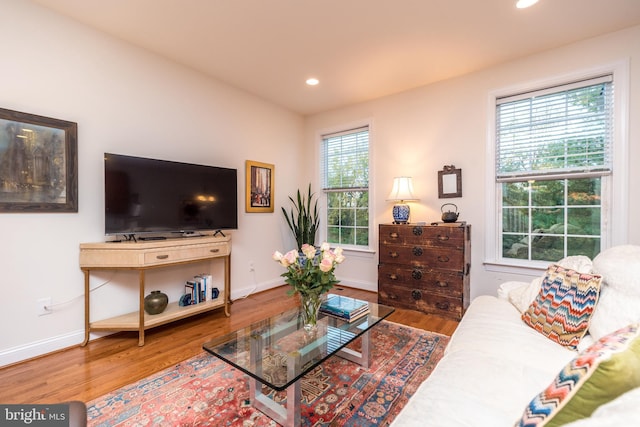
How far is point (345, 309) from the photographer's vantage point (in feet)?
6.67

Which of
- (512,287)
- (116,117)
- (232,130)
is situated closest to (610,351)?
(512,287)

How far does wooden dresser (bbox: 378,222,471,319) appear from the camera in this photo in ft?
9.48

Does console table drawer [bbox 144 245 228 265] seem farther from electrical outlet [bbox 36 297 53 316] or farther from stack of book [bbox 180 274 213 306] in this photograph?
electrical outlet [bbox 36 297 53 316]

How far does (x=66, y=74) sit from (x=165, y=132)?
2.73 feet

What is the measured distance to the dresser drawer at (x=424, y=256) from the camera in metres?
2.89

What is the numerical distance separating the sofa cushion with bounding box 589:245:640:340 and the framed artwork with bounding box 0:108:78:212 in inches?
141

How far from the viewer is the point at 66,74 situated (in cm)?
231

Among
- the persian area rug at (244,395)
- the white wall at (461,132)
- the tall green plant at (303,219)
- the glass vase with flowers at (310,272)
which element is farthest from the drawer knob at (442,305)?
the tall green plant at (303,219)

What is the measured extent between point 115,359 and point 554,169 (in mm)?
4205

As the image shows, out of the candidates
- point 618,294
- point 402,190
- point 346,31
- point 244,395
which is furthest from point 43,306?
point 618,294

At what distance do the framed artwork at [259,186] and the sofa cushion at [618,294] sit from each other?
132 inches

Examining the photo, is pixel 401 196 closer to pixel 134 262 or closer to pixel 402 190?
pixel 402 190

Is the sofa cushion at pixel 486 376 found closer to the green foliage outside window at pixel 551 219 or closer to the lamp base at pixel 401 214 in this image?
the green foliage outside window at pixel 551 219

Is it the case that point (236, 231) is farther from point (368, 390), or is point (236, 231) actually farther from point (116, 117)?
point (368, 390)
